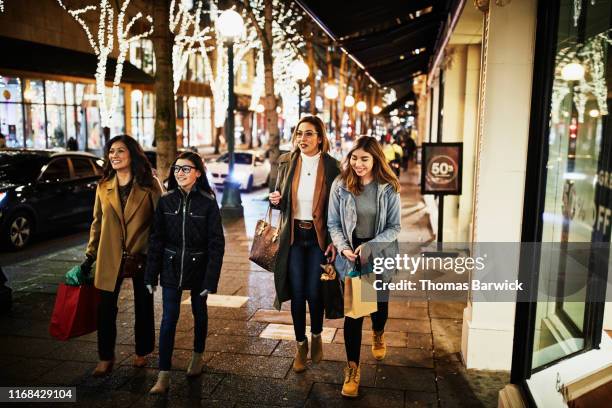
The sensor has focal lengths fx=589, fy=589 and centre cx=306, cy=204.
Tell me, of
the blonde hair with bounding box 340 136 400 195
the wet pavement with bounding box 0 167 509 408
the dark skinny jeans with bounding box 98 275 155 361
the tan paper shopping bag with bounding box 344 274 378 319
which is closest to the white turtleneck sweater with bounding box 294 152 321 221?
the blonde hair with bounding box 340 136 400 195

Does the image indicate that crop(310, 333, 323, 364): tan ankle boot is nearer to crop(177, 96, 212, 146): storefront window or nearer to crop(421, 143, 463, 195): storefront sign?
crop(421, 143, 463, 195): storefront sign

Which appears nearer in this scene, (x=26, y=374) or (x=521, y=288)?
(x=521, y=288)

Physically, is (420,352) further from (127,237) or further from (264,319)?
(127,237)

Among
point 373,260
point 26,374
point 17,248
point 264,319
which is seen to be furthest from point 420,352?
point 17,248

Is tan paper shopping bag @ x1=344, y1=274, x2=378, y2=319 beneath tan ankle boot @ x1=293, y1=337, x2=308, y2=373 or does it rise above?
above

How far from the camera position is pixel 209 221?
183 inches

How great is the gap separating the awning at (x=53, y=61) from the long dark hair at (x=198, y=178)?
1764 centimetres

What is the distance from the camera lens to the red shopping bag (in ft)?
15.6

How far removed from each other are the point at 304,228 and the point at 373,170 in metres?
0.76

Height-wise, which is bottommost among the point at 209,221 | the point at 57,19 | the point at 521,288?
the point at 521,288

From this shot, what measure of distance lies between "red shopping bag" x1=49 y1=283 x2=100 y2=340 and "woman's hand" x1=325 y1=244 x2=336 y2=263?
1965mm

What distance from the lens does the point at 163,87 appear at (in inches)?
432

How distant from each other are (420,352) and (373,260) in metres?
1.41

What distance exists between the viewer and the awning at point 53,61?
20534mm
